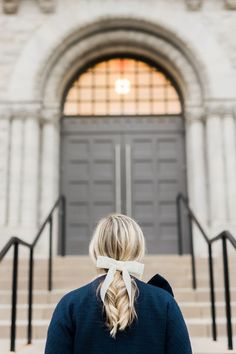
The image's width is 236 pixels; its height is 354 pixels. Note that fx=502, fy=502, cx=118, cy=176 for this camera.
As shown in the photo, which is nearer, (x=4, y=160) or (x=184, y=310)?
(x=184, y=310)

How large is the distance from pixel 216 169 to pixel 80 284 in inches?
171

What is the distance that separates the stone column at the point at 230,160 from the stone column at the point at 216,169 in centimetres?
8

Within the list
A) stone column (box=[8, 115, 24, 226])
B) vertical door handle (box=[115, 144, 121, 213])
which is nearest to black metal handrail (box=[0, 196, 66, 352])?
stone column (box=[8, 115, 24, 226])

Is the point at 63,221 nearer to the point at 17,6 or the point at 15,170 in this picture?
the point at 15,170

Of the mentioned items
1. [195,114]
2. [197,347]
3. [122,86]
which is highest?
[122,86]

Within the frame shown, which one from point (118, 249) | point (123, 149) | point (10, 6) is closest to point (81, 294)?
point (118, 249)

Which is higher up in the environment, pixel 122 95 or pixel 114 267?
pixel 122 95

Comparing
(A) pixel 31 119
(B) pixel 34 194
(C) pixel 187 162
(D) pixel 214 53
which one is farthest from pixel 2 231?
(D) pixel 214 53

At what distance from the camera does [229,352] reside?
4.63 metres

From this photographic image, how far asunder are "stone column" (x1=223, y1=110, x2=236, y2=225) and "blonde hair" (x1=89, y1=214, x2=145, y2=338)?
846 centimetres

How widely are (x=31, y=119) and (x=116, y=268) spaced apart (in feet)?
29.5

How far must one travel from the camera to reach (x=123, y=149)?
1136cm

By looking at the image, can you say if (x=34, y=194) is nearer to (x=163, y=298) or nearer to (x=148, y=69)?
(x=148, y=69)

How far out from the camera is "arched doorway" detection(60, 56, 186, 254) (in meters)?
11.0
